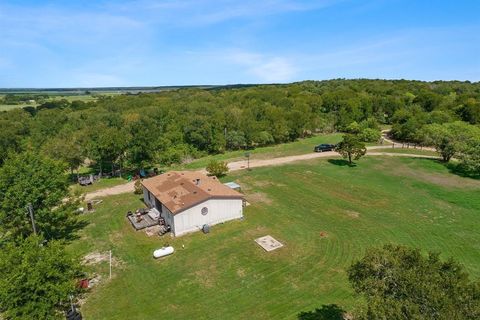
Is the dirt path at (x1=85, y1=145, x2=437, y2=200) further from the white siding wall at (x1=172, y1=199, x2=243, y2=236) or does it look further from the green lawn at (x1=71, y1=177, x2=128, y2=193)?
the white siding wall at (x1=172, y1=199, x2=243, y2=236)

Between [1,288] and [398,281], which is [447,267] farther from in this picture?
[1,288]

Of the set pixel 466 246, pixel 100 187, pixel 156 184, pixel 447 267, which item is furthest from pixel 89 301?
pixel 466 246

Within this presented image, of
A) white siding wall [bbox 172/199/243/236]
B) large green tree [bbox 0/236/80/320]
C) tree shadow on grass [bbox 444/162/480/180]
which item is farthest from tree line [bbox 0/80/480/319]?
white siding wall [bbox 172/199/243/236]

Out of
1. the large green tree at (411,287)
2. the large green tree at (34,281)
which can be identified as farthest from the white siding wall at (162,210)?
the large green tree at (411,287)

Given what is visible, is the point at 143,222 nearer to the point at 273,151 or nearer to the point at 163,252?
the point at 163,252

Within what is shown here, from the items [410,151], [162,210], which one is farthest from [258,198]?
[410,151]

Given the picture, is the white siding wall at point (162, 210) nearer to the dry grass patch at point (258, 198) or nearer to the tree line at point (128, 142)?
the tree line at point (128, 142)
